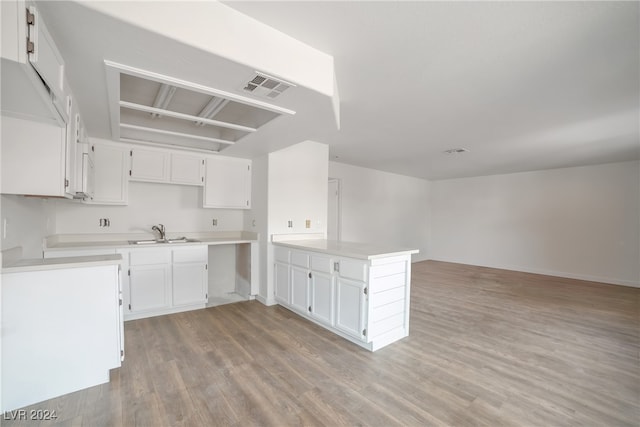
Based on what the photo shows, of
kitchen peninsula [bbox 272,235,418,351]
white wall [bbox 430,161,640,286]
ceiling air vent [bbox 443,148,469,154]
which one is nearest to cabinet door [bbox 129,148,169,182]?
kitchen peninsula [bbox 272,235,418,351]

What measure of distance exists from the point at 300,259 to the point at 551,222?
20.3 ft

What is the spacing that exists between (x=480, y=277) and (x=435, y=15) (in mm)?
5808

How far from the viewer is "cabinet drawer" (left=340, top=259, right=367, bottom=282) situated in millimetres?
2592

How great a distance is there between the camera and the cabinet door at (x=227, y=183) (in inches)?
158

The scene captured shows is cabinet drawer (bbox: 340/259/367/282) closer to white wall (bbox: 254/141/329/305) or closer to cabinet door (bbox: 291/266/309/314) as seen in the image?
cabinet door (bbox: 291/266/309/314)

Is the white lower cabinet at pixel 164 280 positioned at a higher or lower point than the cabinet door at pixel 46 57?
lower

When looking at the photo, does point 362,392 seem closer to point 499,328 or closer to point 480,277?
point 499,328

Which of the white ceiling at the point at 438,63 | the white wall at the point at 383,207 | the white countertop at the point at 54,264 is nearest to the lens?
the white ceiling at the point at 438,63

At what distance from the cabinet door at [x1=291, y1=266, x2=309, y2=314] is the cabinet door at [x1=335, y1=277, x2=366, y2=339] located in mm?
533

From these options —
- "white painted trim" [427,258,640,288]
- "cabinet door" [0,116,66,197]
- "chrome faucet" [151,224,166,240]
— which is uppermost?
"cabinet door" [0,116,66,197]

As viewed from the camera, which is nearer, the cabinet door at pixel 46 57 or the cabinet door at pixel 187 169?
the cabinet door at pixel 46 57

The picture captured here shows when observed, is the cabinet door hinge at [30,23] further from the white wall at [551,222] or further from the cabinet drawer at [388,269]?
the white wall at [551,222]

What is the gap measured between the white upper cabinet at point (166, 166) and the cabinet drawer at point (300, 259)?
1737 millimetres

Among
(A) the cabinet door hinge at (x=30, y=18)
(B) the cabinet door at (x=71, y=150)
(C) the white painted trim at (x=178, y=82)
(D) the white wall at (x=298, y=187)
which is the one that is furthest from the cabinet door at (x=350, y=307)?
(A) the cabinet door hinge at (x=30, y=18)
